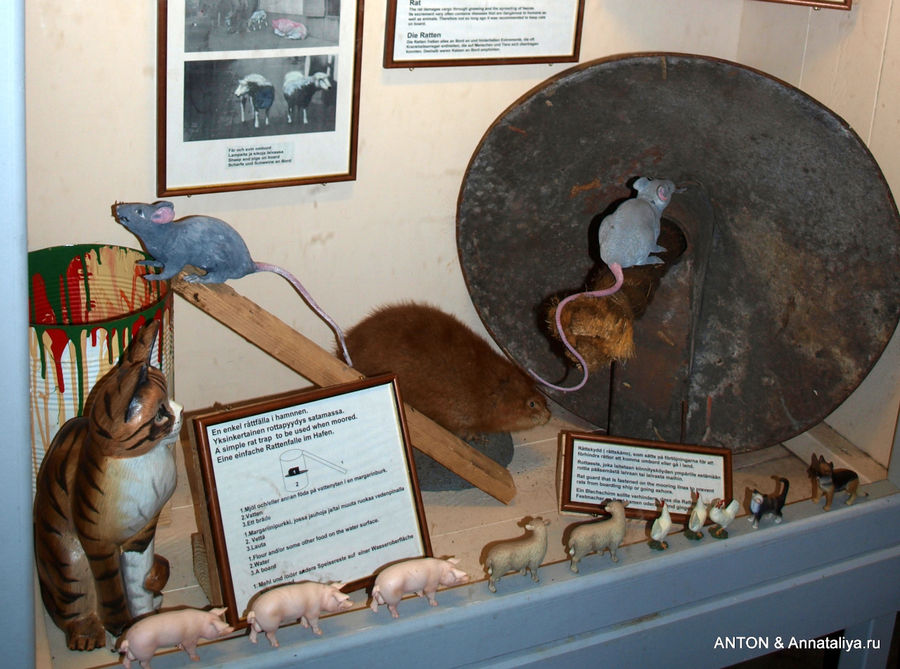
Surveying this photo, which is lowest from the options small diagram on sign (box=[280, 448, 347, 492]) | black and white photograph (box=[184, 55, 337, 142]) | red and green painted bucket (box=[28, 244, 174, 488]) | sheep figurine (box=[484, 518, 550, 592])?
sheep figurine (box=[484, 518, 550, 592])

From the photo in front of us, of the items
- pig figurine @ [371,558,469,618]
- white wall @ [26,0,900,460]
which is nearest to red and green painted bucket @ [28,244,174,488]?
white wall @ [26,0,900,460]

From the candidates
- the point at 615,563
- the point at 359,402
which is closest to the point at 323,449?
the point at 359,402

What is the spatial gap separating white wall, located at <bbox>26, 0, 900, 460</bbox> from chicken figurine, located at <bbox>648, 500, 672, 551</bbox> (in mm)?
445

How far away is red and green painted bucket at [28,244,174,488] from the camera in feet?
3.71

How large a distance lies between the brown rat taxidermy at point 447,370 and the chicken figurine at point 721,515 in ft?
0.95

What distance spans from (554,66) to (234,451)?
2.64ft

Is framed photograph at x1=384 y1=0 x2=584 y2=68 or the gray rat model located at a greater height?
framed photograph at x1=384 y1=0 x2=584 y2=68

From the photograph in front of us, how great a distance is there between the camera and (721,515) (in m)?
1.27

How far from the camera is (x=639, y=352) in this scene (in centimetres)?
145

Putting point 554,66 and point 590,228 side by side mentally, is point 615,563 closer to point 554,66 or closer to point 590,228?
point 590,228

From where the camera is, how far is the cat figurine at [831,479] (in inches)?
53.3

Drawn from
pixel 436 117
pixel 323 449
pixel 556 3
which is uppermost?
pixel 556 3

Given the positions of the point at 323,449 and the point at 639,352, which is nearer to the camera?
the point at 323,449

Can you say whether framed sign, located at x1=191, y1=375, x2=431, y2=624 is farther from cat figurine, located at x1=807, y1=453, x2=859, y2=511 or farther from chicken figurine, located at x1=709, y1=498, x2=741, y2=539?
cat figurine, located at x1=807, y1=453, x2=859, y2=511
